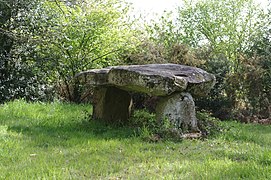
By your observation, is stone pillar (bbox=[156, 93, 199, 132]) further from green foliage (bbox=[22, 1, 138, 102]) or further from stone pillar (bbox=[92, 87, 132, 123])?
green foliage (bbox=[22, 1, 138, 102])

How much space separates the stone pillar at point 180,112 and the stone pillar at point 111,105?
153 centimetres

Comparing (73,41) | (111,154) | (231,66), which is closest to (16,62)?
(73,41)

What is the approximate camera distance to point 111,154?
16.8 feet

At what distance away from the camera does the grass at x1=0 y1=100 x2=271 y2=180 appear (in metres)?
4.04

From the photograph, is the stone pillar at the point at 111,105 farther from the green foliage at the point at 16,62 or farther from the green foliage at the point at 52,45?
the green foliage at the point at 16,62

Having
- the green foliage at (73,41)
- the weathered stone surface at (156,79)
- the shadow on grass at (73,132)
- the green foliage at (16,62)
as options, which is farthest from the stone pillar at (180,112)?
the green foliage at (16,62)

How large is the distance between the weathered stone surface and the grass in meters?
0.96

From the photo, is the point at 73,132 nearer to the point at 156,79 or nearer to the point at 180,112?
the point at 156,79

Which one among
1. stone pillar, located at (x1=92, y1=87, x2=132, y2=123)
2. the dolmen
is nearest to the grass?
stone pillar, located at (x1=92, y1=87, x2=132, y2=123)

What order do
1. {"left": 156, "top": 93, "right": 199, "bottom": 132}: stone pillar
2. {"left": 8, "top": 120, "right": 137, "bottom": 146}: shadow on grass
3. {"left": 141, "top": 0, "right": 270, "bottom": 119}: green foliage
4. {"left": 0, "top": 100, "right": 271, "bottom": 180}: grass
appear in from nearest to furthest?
{"left": 0, "top": 100, "right": 271, "bottom": 180}: grass → {"left": 8, "top": 120, "right": 137, "bottom": 146}: shadow on grass → {"left": 156, "top": 93, "right": 199, "bottom": 132}: stone pillar → {"left": 141, "top": 0, "right": 270, "bottom": 119}: green foliage

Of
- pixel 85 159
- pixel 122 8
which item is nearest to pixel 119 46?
pixel 122 8

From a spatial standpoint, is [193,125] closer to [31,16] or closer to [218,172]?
[218,172]

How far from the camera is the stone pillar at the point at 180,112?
6797 millimetres

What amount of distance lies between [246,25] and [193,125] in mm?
10893
